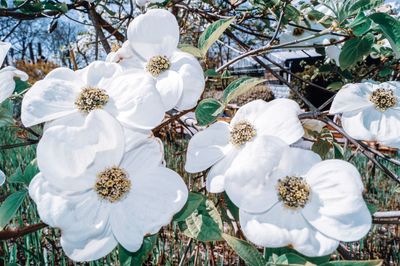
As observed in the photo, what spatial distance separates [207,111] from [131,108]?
109mm

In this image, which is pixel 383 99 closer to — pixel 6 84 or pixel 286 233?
pixel 286 233

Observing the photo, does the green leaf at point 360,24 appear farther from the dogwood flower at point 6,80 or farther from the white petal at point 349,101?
the dogwood flower at point 6,80

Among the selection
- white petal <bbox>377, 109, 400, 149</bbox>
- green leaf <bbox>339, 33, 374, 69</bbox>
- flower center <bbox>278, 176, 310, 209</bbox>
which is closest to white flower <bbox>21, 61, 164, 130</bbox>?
flower center <bbox>278, 176, 310, 209</bbox>

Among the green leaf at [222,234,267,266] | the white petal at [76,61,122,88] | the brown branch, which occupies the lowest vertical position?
the brown branch

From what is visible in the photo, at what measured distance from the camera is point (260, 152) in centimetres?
24

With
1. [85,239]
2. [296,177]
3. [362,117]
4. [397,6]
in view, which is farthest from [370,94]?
[397,6]

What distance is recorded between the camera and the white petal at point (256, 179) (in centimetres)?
24

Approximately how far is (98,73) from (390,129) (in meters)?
0.28

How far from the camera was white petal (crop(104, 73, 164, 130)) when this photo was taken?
0.81 feet

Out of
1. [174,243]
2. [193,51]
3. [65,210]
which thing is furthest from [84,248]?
[174,243]

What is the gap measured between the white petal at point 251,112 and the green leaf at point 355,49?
0.23 meters

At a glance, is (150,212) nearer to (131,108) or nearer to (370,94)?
(131,108)

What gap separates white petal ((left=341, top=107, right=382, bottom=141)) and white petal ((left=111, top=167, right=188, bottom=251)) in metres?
0.18

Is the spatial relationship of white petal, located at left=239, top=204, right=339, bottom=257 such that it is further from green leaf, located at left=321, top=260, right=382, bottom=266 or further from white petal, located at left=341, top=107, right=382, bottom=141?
white petal, located at left=341, top=107, right=382, bottom=141
